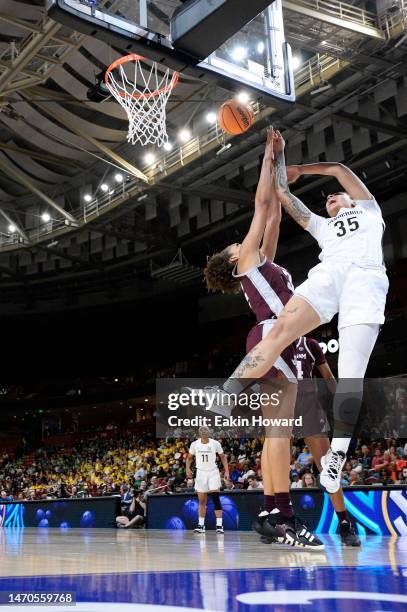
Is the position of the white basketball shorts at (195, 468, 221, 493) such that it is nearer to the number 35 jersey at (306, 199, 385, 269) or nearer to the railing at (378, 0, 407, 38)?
the number 35 jersey at (306, 199, 385, 269)

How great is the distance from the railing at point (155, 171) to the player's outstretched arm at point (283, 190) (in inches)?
426

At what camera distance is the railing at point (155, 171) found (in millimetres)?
14809

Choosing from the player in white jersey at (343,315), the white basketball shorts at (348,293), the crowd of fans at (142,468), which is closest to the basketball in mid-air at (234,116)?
the player in white jersey at (343,315)

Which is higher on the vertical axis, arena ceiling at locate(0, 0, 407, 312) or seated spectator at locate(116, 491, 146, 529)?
arena ceiling at locate(0, 0, 407, 312)

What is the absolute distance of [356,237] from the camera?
13.1 feet

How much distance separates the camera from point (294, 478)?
12.0 metres

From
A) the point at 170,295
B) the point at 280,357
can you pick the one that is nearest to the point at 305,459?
the point at 280,357

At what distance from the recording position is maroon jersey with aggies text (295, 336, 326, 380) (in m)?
4.66

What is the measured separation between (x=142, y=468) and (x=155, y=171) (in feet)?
29.7

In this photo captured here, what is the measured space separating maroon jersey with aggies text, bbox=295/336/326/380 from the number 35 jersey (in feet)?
2.75

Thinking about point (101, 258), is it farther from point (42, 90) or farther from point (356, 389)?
point (356, 389)

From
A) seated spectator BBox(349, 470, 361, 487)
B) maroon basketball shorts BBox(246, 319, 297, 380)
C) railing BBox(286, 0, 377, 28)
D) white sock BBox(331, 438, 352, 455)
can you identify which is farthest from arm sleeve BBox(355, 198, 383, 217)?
railing BBox(286, 0, 377, 28)

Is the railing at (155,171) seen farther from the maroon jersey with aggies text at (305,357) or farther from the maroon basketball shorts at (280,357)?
the maroon basketball shorts at (280,357)

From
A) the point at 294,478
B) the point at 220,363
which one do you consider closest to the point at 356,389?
the point at 294,478
